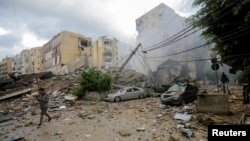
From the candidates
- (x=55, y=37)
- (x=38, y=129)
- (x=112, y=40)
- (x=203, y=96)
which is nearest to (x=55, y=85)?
(x=38, y=129)

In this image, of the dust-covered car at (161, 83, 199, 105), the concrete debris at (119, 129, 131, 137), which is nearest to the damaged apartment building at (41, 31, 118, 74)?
the dust-covered car at (161, 83, 199, 105)

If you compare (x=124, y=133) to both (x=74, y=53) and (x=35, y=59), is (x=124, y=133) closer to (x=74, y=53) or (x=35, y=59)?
(x=74, y=53)

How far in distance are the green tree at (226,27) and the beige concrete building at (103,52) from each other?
41.7 m

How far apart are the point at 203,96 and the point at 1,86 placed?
80.0 feet

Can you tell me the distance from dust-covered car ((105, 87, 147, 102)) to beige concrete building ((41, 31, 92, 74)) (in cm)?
3021

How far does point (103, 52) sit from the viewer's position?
179 feet

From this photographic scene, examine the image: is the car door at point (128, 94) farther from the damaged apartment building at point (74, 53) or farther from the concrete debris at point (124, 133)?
the damaged apartment building at point (74, 53)

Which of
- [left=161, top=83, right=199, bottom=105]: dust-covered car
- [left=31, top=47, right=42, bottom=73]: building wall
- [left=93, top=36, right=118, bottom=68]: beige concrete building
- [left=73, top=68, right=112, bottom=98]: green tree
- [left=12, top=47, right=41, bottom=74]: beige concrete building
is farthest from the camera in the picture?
[left=12, top=47, right=41, bottom=74]: beige concrete building

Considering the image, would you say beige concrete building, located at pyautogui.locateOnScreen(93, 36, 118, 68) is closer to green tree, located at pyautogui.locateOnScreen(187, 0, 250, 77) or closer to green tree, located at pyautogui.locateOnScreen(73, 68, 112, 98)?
green tree, located at pyautogui.locateOnScreen(73, 68, 112, 98)

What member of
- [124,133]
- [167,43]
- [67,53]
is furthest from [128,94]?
[67,53]

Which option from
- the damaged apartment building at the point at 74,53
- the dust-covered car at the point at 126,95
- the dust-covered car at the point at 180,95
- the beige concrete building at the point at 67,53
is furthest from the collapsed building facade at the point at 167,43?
the dust-covered car at the point at 180,95

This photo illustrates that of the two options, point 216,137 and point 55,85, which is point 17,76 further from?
point 216,137

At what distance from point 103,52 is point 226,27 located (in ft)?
148

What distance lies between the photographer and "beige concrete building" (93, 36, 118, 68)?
53.7 meters
